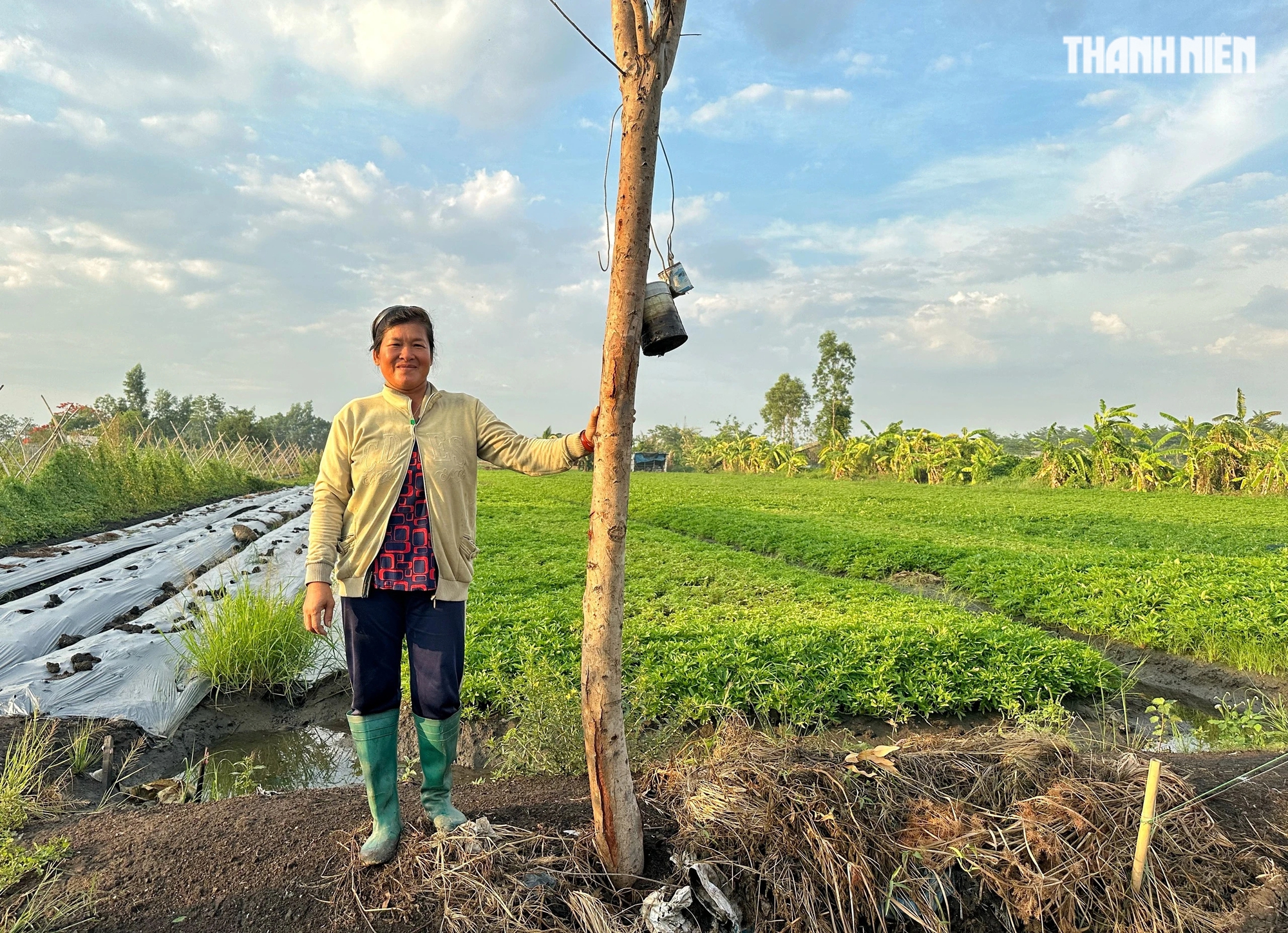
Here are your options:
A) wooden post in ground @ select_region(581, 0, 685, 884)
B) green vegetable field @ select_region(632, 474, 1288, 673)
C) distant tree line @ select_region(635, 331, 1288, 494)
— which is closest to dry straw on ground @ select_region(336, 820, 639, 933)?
wooden post in ground @ select_region(581, 0, 685, 884)

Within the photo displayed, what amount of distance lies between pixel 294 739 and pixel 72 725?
46.3 inches

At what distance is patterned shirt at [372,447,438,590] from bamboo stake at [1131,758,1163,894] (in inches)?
96.5

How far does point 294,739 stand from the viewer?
4.80 metres

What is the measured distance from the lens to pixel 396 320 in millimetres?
2605

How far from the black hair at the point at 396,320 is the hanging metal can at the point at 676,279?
2.84ft

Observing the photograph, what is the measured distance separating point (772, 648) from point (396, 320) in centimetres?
375

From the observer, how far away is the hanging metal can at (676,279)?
2391mm

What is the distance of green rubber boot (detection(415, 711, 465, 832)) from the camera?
2598 millimetres

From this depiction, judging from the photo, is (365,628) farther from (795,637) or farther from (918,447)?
(918,447)

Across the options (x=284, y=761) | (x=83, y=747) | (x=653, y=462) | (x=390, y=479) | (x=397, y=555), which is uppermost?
(x=390, y=479)

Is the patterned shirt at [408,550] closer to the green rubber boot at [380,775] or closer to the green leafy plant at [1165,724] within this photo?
the green rubber boot at [380,775]

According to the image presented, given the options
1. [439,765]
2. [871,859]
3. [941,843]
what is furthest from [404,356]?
[941,843]

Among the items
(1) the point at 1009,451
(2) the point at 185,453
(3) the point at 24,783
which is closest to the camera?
(3) the point at 24,783

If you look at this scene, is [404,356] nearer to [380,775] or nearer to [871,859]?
[380,775]
